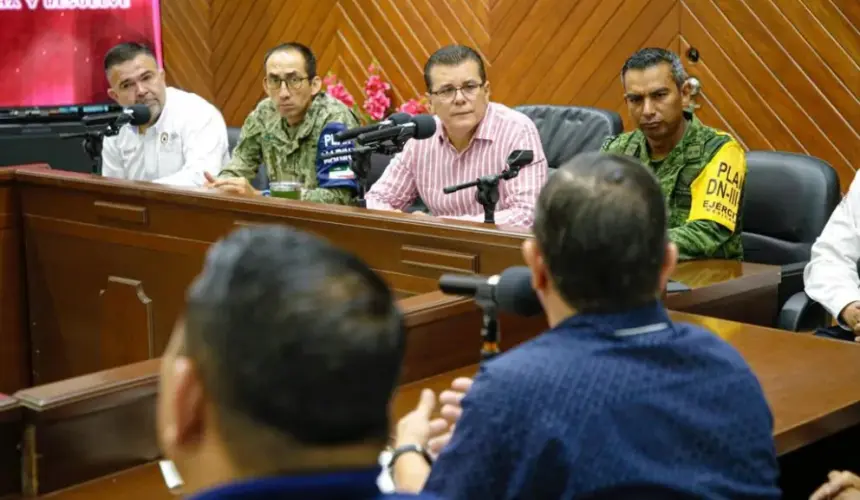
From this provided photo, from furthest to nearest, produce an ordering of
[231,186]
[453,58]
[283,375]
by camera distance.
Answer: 1. [453,58]
2. [231,186]
3. [283,375]

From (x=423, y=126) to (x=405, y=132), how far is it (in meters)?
0.09

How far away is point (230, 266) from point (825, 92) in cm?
424

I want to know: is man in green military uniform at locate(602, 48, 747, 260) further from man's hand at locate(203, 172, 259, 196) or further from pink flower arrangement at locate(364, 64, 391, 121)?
pink flower arrangement at locate(364, 64, 391, 121)

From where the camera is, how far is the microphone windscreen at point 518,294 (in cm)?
160

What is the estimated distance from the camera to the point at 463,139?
397cm

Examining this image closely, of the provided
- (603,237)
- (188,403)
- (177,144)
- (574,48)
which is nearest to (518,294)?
(603,237)

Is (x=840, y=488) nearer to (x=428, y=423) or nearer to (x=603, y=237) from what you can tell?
(x=428, y=423)

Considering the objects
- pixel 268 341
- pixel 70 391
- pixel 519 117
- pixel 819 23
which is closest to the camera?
pixel 268 341

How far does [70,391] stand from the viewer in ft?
5.95

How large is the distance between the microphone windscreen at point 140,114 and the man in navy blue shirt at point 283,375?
3.80 m

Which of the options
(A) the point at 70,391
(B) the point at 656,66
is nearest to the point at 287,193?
(B) the point at 656,66

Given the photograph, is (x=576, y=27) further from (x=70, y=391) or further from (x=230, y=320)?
(x=230, y=320)

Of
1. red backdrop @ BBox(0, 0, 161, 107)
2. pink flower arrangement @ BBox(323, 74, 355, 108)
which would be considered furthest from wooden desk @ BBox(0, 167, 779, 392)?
red backdrop @ BBox(0, 0, 161, 107)

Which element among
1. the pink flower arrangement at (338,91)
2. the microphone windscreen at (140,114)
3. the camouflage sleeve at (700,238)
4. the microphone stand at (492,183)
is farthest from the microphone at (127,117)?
the camouflage sleeve at (700,238)
